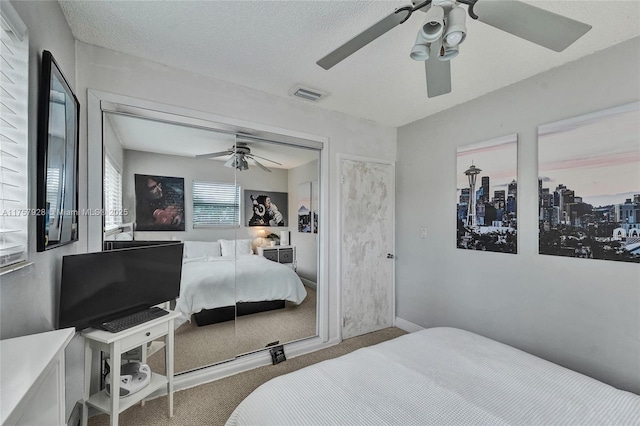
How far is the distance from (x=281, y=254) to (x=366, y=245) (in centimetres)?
106

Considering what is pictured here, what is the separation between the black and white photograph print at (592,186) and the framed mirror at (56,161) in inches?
125

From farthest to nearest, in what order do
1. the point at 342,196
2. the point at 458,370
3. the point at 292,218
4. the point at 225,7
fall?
the point at 342,196 → the point at 292,218 → the point at 225,7 → the point at 458,370

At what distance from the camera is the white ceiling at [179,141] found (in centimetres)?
214

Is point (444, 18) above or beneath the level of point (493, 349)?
above

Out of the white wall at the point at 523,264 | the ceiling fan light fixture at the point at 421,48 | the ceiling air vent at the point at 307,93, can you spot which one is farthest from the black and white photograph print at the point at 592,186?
the ceiling air vent at the point at 307,93

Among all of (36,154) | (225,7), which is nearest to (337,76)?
(225,7)

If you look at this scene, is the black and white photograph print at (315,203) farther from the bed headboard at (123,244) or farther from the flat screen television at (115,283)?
the bed headboard at (123,244)

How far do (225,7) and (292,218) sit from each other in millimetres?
1850

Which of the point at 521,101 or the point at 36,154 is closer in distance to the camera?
the point at 36,154

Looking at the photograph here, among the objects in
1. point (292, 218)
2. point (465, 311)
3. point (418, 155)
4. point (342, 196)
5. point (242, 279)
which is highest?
point (418, 155)

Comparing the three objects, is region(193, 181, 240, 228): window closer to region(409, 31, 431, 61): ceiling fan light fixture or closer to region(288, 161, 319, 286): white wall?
region(288, 161, 319, 286): white wall

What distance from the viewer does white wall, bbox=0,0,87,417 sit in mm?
1062

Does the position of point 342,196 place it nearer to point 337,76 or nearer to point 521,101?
point 337,76

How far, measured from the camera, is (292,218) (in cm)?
297
